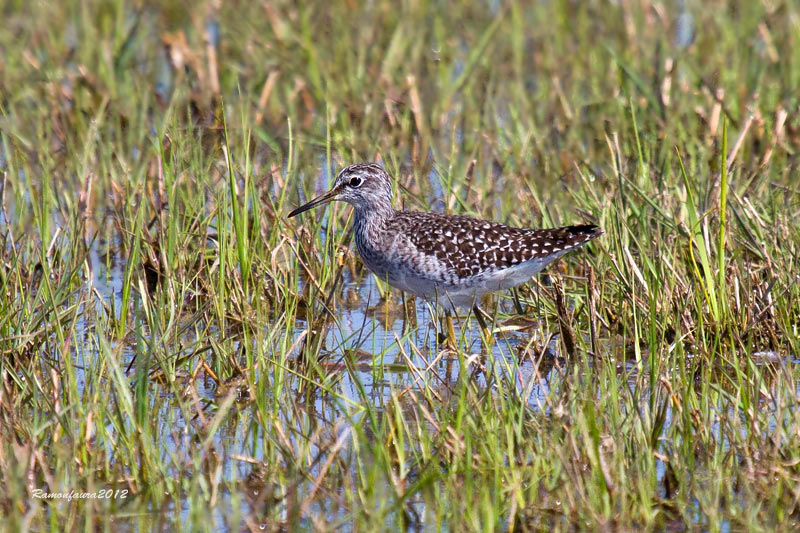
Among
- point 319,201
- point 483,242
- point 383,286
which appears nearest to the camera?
point 483,242

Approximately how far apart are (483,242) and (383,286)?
975 mm

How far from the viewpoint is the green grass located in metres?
4.56

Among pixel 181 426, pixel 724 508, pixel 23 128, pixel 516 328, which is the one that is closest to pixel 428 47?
pixel 23 128

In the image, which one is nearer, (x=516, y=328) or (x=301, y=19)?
(x=516, y=328)

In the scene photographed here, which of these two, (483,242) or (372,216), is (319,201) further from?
(483,242)

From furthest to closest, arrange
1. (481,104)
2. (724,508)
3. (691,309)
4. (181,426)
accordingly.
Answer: (481,104), (691,309), (181,426), (724,508)

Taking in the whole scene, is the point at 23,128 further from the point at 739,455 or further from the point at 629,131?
the point at 739,455

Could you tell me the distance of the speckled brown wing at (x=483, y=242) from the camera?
7.02m

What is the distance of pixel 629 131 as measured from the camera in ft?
31.7

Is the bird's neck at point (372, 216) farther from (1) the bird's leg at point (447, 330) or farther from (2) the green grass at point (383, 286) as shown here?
(1) the bird's leg at point (447, 330)

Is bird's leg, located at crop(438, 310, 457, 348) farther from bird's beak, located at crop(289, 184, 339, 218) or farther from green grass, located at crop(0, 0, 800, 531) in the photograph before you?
bird's beak, located at crop(289, 184, 339, 218)

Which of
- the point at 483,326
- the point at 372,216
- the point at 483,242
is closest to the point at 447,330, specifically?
the point at 483,326

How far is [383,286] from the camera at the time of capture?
7.90 meters

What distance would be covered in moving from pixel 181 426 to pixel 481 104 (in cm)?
589
